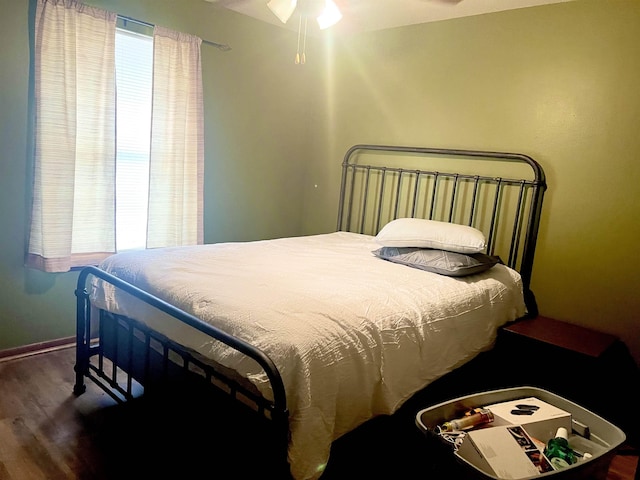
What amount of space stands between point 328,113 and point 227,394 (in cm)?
288

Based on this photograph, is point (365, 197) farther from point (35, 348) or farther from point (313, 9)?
point (35, 348)

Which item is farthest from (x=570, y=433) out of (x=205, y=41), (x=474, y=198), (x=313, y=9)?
(x=205, y=41)

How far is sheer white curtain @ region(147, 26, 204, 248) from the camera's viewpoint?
3.11 metres

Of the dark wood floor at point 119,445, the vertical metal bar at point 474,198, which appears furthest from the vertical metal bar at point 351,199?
the dark wood floor at point 119,445

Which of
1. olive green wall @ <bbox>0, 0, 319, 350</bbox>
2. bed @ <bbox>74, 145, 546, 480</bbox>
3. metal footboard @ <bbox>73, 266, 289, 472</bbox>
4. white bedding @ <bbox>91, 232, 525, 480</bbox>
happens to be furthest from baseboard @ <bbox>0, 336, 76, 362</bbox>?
white bedding @ <bbox>91, 232, 525, 480</bbox>

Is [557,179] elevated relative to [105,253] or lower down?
elevated

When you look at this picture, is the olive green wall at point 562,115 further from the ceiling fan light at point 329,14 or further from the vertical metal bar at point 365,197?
the ceiling fan light at point 329,14

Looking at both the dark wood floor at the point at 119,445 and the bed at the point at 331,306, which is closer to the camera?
the bed at the point at 331,306

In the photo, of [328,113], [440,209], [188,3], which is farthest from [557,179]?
[188,3]

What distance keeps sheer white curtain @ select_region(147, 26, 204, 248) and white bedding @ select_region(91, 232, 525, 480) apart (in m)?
0.71

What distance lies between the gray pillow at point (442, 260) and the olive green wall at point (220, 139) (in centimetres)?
147

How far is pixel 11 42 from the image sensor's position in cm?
258

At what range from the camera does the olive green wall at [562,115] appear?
2.58m

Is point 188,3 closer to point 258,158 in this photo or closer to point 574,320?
point 258,158
